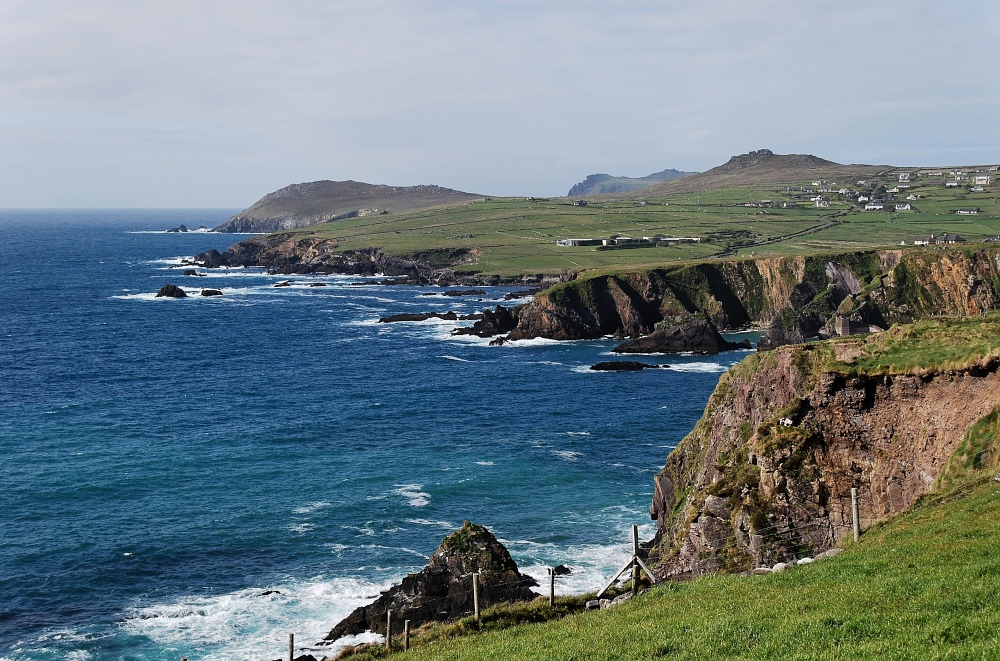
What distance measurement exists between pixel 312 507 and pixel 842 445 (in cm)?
3291

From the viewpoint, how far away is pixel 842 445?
41438 millimetres

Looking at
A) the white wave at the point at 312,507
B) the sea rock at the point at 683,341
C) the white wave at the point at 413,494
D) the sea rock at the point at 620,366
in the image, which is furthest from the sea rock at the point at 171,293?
the white wave at the point at 312,507

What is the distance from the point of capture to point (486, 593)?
136 ft

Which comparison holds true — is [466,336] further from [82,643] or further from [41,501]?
[82,643]

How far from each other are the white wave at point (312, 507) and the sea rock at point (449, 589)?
53.5ft

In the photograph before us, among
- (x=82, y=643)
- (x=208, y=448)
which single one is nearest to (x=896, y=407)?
(x=82, y=643)

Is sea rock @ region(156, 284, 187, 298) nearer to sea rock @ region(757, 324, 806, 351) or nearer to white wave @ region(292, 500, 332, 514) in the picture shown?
sea rock @ region(757, 324, 806, 351)

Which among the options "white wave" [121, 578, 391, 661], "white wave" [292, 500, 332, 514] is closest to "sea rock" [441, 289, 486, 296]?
"white wave" [292, 500, 332, 514]

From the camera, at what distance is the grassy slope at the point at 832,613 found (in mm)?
18098

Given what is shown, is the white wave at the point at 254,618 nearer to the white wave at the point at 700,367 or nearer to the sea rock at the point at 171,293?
the white wave at the point at 700,367

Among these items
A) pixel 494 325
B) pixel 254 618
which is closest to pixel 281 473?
pixel 254 618

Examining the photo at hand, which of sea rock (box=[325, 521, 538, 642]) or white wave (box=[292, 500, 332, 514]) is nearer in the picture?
sea rock (box=[325, 521, 538, 642])

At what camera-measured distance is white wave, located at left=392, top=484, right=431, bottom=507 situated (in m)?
59.0

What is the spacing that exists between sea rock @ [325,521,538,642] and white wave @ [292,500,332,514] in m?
16.3
